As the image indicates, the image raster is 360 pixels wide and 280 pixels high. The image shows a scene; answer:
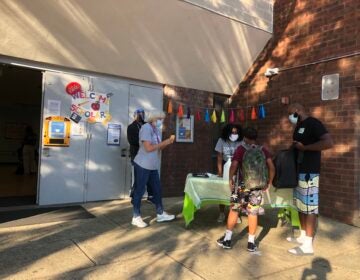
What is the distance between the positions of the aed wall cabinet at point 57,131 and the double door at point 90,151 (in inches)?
3.3

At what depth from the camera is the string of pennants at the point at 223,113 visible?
26.2 ft

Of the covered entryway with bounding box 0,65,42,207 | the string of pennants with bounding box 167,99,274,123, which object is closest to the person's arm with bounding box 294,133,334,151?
the string of pennants with bounding box 167,99,274,123

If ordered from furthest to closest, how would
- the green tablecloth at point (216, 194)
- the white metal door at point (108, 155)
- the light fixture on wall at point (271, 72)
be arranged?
the light fixture on wall at point (271, 72), the white metal door at point (108, 155), the green tablecloth at point (216, 194)

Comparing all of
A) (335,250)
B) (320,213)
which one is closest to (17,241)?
(335,250)

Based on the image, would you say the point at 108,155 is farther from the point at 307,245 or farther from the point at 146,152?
the point at 307,245

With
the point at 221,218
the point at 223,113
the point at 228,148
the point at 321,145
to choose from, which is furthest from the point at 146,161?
the point at 223,113

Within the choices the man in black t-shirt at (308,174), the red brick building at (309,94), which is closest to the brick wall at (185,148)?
the red brick building at (309,94)

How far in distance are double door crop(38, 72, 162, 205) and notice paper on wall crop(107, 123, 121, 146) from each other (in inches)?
2.0

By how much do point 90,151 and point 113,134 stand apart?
578mm

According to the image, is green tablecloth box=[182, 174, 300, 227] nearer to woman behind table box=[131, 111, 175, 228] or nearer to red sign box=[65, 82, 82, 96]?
woman behind table box=[131, 111, 175, 228]

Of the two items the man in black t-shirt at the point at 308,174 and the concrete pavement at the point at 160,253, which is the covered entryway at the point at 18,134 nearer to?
the concrete pavement at the point at 160,253

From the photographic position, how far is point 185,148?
823cm

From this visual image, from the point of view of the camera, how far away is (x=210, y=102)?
340 inches

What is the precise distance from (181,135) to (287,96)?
245cm
